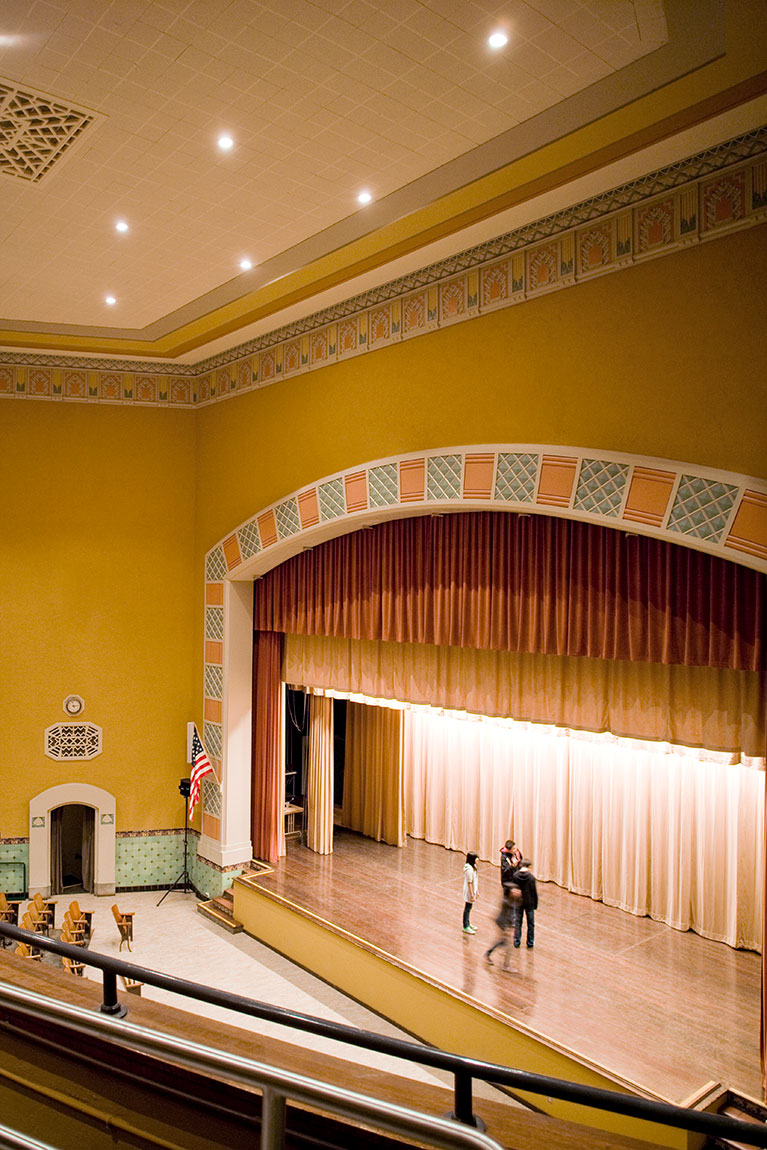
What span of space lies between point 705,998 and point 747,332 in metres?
6.00

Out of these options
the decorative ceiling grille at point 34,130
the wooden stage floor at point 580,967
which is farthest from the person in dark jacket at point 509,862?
the decorative ceiling grille at point 34,130

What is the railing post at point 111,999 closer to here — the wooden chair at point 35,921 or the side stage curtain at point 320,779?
the wooden chair at point 35,921

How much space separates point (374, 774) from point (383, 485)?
620cm

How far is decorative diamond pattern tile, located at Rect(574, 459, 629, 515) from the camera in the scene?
20.9ft

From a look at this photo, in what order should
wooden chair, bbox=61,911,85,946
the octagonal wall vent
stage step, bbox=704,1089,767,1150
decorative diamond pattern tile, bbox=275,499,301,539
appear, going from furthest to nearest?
the octagonal wall vent → decorative diamond pattern tile, bbox=275,499,301,539 → wooden chair, bbox=61,911,85,946 → stage step, bbox=704,1089,767,1150

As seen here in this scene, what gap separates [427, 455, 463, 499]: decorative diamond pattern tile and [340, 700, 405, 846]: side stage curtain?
5.51 m

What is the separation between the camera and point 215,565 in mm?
11391

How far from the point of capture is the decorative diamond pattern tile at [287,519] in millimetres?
9766

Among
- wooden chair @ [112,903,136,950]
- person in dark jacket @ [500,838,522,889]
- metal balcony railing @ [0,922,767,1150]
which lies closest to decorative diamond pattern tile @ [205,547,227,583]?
wooden chair @ [112,903,136,950]

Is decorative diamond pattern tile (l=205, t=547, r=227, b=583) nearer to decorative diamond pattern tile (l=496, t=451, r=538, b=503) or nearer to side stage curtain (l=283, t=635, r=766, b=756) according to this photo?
side stage curtain (l=283, t=635, r=766, b=756)

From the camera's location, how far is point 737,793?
9.08m

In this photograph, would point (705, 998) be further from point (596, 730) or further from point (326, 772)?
point (326, 772)

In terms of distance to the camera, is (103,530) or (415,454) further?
(103,530)

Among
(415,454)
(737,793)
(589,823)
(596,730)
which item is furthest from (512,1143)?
(589,823)
